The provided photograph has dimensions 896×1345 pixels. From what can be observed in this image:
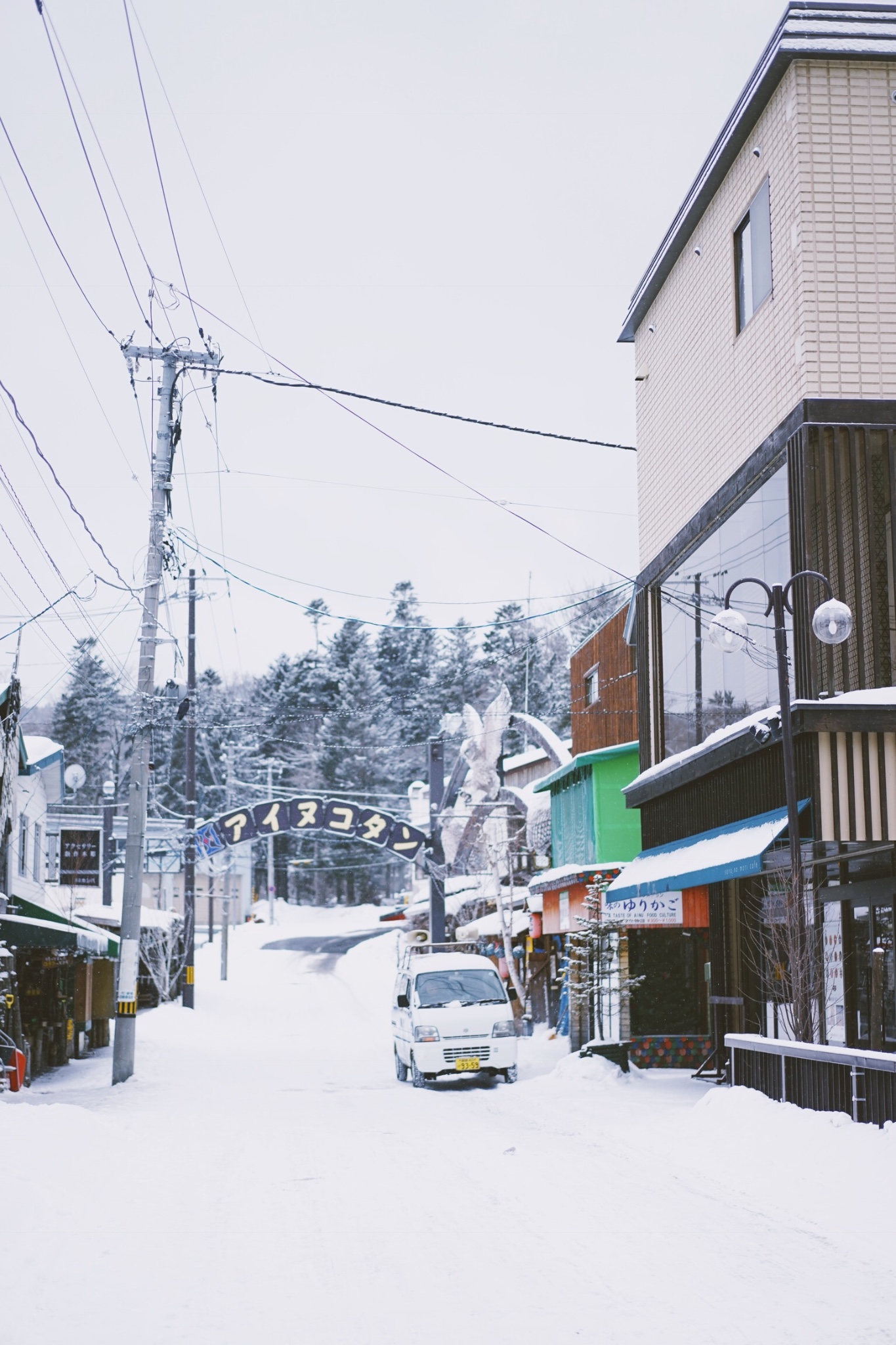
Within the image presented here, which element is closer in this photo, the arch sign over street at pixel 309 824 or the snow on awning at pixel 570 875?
the snow on awning at pixel 570 875

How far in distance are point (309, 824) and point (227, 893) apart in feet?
123

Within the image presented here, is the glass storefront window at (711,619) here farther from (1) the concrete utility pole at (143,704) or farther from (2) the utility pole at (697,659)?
(1) the concrete utility pole at (143,704)

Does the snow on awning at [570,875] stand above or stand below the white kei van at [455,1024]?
above

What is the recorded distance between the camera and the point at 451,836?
162 feet

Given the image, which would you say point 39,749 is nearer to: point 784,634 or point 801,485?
point 801,485

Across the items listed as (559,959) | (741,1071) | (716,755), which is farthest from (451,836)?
(741,1071)

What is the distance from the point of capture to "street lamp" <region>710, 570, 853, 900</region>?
12.8 m

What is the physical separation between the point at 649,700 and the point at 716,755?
4.75 m

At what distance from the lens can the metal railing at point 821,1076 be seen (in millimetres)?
10484

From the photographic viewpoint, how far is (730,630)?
15.1 meters

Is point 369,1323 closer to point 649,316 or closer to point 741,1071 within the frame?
point 741,1071

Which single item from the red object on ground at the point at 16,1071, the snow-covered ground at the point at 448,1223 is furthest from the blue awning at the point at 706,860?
the red object on ground at the point at 16,1071

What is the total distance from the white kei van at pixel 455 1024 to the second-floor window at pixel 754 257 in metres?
11.5

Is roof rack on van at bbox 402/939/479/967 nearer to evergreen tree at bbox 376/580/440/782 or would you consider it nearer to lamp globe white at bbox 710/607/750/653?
lamp globe white at bbox 710/607/750/653
